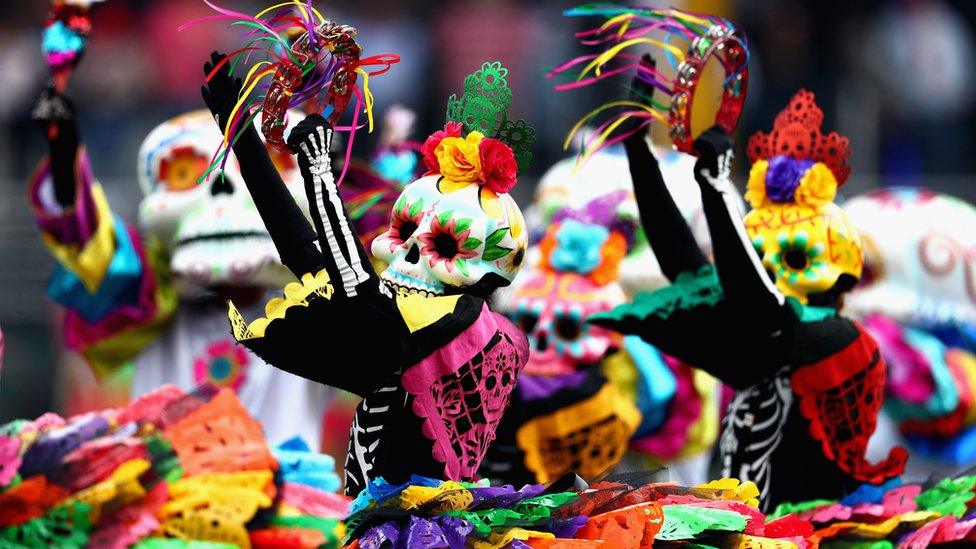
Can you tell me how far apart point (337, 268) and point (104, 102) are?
19.9 feet

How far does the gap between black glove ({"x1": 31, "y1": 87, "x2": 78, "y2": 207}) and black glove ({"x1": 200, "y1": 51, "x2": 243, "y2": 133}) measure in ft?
6.38

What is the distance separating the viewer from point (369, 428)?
3881 mm

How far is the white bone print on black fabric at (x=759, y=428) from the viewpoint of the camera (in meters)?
4.65

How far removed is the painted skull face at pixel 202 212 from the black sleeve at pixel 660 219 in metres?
1.28

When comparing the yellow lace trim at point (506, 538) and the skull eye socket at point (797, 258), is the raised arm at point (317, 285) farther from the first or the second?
the skull eye socket at point (797, 258)

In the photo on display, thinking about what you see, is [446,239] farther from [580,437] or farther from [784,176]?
[580,437]

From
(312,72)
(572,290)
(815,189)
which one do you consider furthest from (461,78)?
(312,72)

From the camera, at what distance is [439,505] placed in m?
3.62

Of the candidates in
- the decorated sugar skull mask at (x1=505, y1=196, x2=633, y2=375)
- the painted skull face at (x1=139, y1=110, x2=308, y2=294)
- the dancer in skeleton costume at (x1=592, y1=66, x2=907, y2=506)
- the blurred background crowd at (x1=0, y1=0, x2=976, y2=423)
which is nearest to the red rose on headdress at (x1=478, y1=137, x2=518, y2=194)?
the dancer in skeleton costume at (x1=592, y1=66, x2=907, y2=506)

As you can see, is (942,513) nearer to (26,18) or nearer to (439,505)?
(439,505)

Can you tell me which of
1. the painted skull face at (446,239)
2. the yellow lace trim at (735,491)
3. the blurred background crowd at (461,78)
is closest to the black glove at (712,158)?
the painted skull face at (446,239)

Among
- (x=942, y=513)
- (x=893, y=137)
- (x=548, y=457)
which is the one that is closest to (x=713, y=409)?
(x=548, y=457)

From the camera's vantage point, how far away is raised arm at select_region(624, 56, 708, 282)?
15.3 ft

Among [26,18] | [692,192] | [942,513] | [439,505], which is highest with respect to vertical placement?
A: [26,18]
